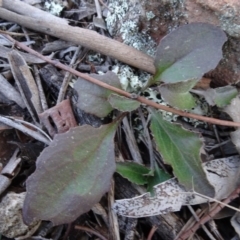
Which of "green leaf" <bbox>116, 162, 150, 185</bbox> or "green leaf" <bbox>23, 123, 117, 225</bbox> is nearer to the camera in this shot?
"green leaf" <bbox>23, 123, 117, 225</bbox>

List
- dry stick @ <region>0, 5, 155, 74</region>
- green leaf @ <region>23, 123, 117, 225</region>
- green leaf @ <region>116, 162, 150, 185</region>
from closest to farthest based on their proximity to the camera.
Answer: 1. green leaf @ <region>23, 123, 117, 225</region>
2. green leaf @ <region>116, 162, 150, 185</region>
3. dry stick @ <region>0, 5, 155, 74</region>

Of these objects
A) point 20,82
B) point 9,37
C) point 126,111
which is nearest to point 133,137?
point 126,111

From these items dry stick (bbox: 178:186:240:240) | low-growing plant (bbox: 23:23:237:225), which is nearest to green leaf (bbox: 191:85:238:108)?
low-growing plant (bbox: 23:23:237:225)

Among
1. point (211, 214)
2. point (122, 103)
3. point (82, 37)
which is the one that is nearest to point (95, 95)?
point (122, 103)

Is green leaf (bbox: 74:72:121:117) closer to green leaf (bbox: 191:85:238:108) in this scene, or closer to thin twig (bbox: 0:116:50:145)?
thin twig (bbox: 0:116:50:145)

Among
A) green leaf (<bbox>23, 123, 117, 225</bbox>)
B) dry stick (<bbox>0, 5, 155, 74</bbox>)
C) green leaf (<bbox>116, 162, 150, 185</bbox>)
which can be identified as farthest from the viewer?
dry stick (<bbox>0, 5, 155, 74</bbox>)

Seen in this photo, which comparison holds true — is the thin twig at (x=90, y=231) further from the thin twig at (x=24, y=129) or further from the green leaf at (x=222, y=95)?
the green leaf at (x=222, y=95)
